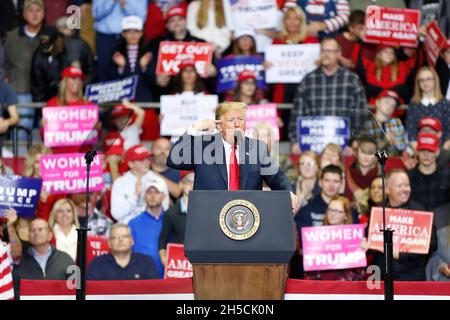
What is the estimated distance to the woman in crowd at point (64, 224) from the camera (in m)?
10.5

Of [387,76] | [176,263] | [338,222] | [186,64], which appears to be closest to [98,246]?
[176,263]

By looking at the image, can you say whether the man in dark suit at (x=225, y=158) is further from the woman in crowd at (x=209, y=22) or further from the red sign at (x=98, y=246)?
the woman in crowd at (x=209, y=22)

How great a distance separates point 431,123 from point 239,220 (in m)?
5.28

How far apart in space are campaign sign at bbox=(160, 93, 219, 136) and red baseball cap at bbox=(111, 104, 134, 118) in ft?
1.43

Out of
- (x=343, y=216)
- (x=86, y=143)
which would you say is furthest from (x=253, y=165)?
(x=86, y=143)

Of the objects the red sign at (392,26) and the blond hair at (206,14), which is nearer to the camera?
the red sign at (392,26)

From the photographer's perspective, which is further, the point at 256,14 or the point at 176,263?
the point at 256,14

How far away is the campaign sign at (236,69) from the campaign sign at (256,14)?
1.72 feet

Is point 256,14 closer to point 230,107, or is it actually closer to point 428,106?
point 428,106

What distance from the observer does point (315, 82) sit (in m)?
12.1

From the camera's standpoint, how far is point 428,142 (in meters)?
11.2

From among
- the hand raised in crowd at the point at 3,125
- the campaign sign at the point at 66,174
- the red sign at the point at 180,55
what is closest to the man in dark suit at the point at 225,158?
the campaign sign at the point at 66,174

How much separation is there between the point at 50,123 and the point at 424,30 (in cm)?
408

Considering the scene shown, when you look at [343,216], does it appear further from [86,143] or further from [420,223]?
[86,143]
